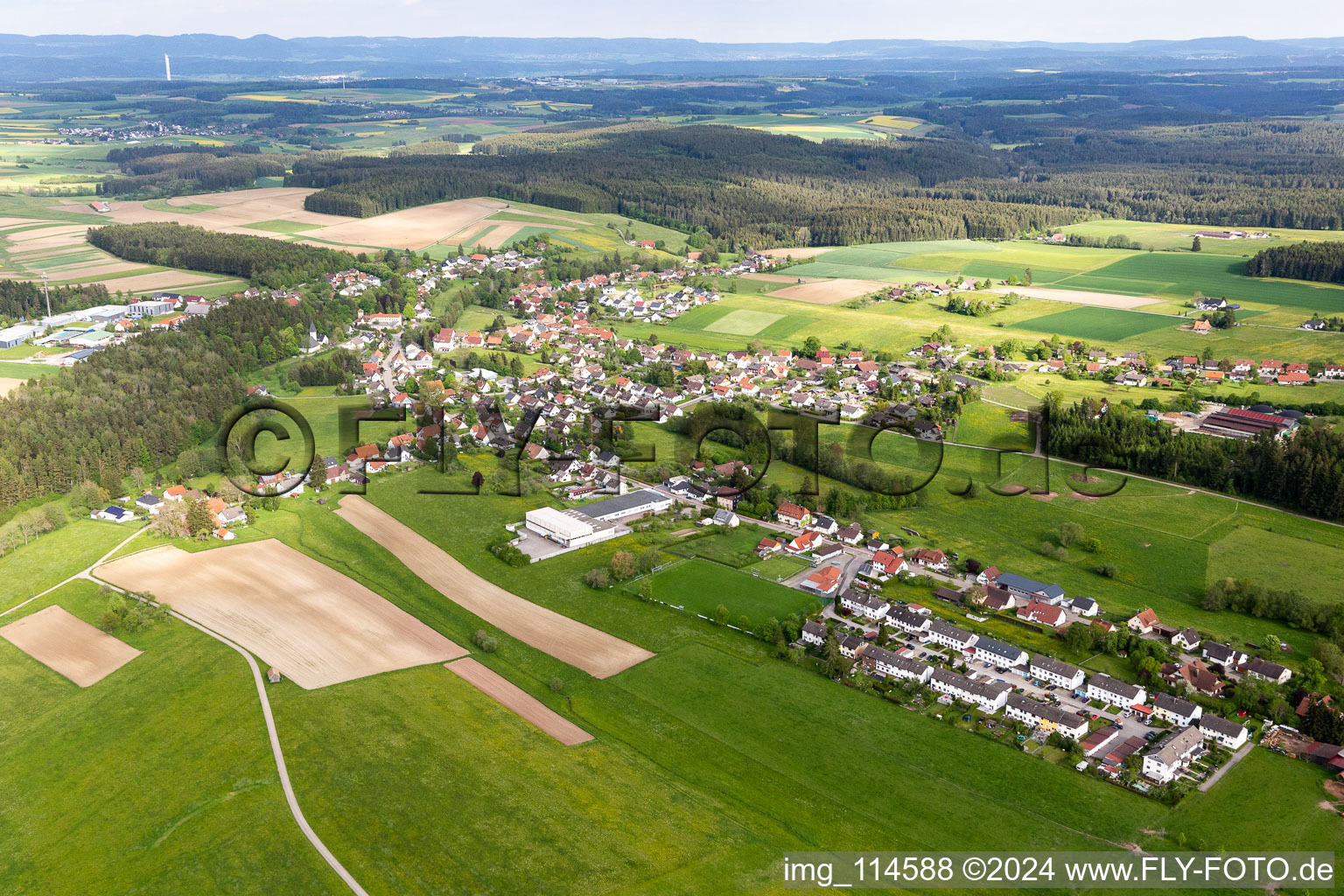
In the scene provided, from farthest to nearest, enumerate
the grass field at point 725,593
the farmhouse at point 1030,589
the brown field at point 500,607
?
the farmhouse at point 1030,589 < the grass field at point 725,593 < the brown field at point 500,607

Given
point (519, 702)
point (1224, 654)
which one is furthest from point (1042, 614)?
point (519, 702)

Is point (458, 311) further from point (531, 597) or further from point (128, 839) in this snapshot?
point (128, 839)

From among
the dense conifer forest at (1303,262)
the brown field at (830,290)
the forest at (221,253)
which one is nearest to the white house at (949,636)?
the brown field at (830,290)

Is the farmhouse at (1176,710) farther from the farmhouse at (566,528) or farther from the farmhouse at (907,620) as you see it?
the farmhouse at (566,528)

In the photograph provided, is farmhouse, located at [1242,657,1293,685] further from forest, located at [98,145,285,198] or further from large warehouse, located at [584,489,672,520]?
forest, located at [98,145,285,198]

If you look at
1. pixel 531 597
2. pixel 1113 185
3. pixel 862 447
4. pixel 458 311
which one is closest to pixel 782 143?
pixel 1113 185

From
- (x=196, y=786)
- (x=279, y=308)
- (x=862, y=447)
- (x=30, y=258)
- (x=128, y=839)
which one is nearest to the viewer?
(x=128, y=839)

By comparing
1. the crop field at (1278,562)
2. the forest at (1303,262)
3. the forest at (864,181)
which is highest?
the forest at (864,181)
